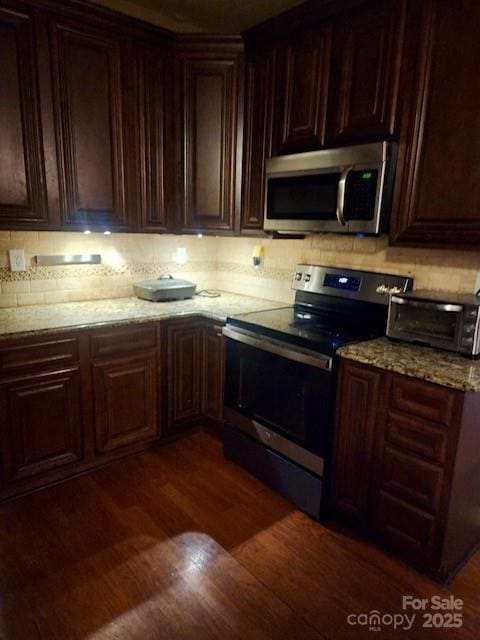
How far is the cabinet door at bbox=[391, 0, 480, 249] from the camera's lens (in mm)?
1639

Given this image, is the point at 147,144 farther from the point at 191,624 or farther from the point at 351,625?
the point at 351,625

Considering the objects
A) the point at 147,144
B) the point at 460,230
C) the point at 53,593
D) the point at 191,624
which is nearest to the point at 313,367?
the point at 460,230

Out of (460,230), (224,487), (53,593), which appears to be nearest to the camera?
(53,593)

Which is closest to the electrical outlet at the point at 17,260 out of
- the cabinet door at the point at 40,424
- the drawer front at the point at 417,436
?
the cabinet door at the point at 40,424

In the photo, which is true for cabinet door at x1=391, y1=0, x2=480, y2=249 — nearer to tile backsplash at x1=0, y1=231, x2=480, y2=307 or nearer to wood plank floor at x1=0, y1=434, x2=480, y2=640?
tile backsplash at x1=0, y1=231, x2=480, y2=307

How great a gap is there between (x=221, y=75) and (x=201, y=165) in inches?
20.7

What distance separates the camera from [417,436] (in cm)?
165

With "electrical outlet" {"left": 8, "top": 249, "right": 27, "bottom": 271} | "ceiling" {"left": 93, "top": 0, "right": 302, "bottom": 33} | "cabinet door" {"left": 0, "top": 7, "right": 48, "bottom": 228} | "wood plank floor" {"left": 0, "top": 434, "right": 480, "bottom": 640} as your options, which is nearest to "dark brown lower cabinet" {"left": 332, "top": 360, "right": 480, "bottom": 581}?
"wood plank floor" {"left": 0, "top": 434, "right": 480, "bottom": 640}

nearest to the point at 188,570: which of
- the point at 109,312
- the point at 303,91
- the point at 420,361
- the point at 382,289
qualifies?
the point at 420,361

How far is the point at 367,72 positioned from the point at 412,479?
5.91 feet

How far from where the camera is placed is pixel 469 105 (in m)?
1.64

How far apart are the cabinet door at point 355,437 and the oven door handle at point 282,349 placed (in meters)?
0.09

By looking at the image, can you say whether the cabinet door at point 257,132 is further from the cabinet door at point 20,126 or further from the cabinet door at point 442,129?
the cabinet door at point 20,126

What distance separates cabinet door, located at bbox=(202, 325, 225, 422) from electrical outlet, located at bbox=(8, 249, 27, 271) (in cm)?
112
